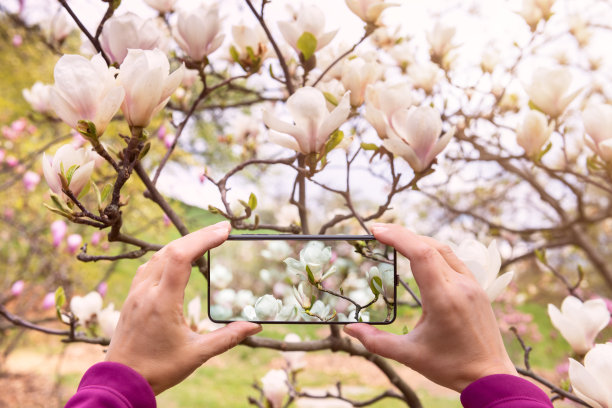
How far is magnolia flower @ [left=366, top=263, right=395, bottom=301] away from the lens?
0.58 meters

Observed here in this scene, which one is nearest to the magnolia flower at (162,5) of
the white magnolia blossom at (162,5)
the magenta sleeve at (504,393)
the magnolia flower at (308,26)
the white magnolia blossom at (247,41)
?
the white magnolia blossom at (162,5)

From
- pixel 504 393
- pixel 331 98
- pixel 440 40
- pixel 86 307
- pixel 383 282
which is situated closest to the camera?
A: pixel 504 393

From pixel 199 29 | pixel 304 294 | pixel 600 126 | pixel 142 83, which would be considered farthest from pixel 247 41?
pixel 600 126

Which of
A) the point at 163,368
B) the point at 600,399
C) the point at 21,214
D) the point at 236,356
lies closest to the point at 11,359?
the point at 21,214

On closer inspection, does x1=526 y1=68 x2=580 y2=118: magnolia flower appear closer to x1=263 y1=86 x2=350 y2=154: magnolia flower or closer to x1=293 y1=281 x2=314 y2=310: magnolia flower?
x1=263 y1=86 x2=350 y2=154: magnolia flower

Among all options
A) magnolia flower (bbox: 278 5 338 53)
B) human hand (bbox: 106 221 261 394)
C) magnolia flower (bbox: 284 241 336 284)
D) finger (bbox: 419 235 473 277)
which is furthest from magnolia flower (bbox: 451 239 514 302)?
magnolia flower (bbox: 278 5 338 53)

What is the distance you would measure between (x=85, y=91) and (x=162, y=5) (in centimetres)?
45

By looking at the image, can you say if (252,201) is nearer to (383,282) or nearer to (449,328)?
(383,282)

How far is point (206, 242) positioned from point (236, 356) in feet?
12.3

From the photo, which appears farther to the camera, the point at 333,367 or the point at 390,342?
the point at 333,367

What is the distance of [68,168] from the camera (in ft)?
1.76

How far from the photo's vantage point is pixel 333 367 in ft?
12.4

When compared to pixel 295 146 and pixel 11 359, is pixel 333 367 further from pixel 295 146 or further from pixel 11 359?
pixel 295 146

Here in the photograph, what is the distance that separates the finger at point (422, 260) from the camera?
1.55 feet
